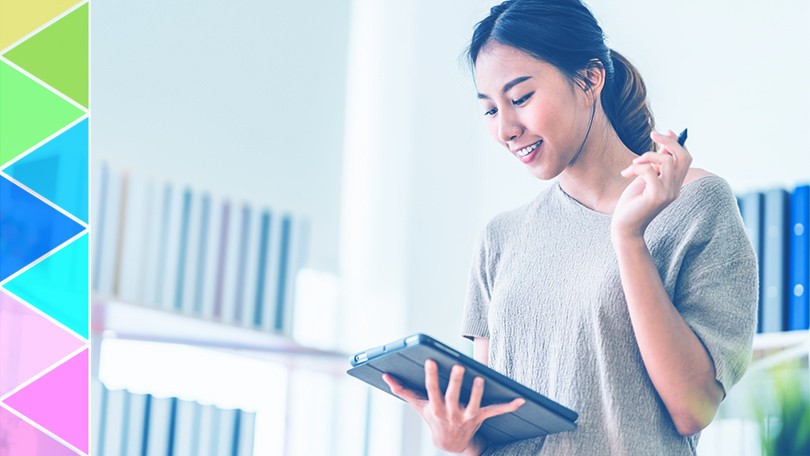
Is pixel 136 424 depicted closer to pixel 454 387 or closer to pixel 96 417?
pixel 96 417

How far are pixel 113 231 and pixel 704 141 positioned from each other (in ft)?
4.68

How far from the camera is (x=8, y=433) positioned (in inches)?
76.3

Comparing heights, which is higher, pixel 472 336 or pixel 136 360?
pixel 472 336

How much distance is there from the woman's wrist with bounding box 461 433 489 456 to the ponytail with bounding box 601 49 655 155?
1.29 feet

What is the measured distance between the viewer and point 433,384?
0.92m

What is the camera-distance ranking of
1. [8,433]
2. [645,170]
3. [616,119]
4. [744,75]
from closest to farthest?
[645,170] < [616,119] < [8,433] < [744,75]

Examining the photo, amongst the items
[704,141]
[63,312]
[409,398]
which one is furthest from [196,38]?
[409,398]

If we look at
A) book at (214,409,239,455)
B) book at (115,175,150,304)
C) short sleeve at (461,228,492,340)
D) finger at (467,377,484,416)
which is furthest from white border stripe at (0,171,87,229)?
finger at (467,377,484,416)

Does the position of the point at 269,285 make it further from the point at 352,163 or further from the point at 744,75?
the point at 744,75

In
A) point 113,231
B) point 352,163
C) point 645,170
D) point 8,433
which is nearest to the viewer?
point 645,170

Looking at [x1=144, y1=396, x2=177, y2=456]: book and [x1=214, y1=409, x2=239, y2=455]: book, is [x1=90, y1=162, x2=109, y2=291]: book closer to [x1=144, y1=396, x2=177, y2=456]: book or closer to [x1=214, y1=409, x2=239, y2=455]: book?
[x1=144, y1=396, x2=177, y2=456]: book

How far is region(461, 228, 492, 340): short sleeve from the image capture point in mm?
1186

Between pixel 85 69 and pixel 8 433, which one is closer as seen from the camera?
pixel 8 433

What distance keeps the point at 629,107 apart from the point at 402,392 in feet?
1.48
